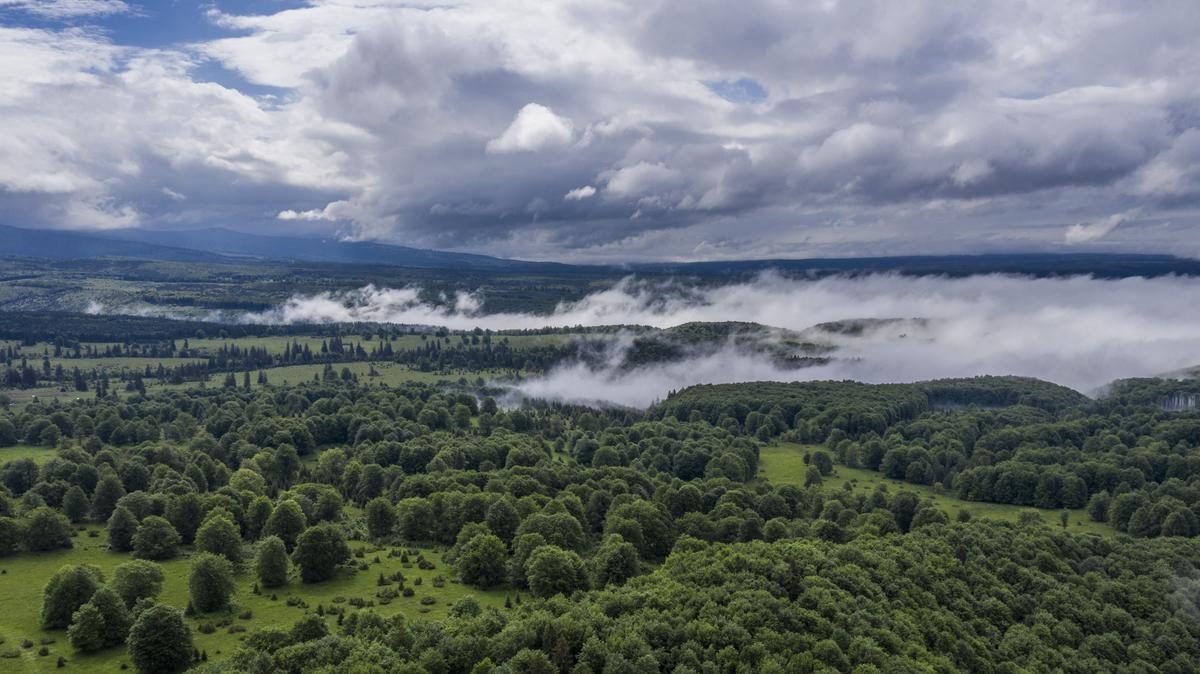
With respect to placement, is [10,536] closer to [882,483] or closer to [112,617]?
[112,617]

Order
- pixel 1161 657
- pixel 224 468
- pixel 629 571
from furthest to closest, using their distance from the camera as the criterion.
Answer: pixel 224 468, pixel 629 571, pixel 1161 657

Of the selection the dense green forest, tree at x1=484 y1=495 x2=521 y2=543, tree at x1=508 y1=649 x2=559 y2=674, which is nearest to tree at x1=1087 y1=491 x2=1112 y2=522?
the dense green forest

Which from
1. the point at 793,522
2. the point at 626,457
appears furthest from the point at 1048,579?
the point at 626,457

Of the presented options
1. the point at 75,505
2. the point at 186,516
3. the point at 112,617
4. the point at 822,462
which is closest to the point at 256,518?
the point at 186,516

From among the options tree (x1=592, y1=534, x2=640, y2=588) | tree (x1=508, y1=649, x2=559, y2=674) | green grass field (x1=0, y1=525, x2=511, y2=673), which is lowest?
green grass field (x1=0, y1=525, x2=511, y2=673)

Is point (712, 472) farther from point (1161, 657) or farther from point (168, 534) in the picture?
point (168, 534)

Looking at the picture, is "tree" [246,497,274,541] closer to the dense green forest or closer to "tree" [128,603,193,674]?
the dense green forest
